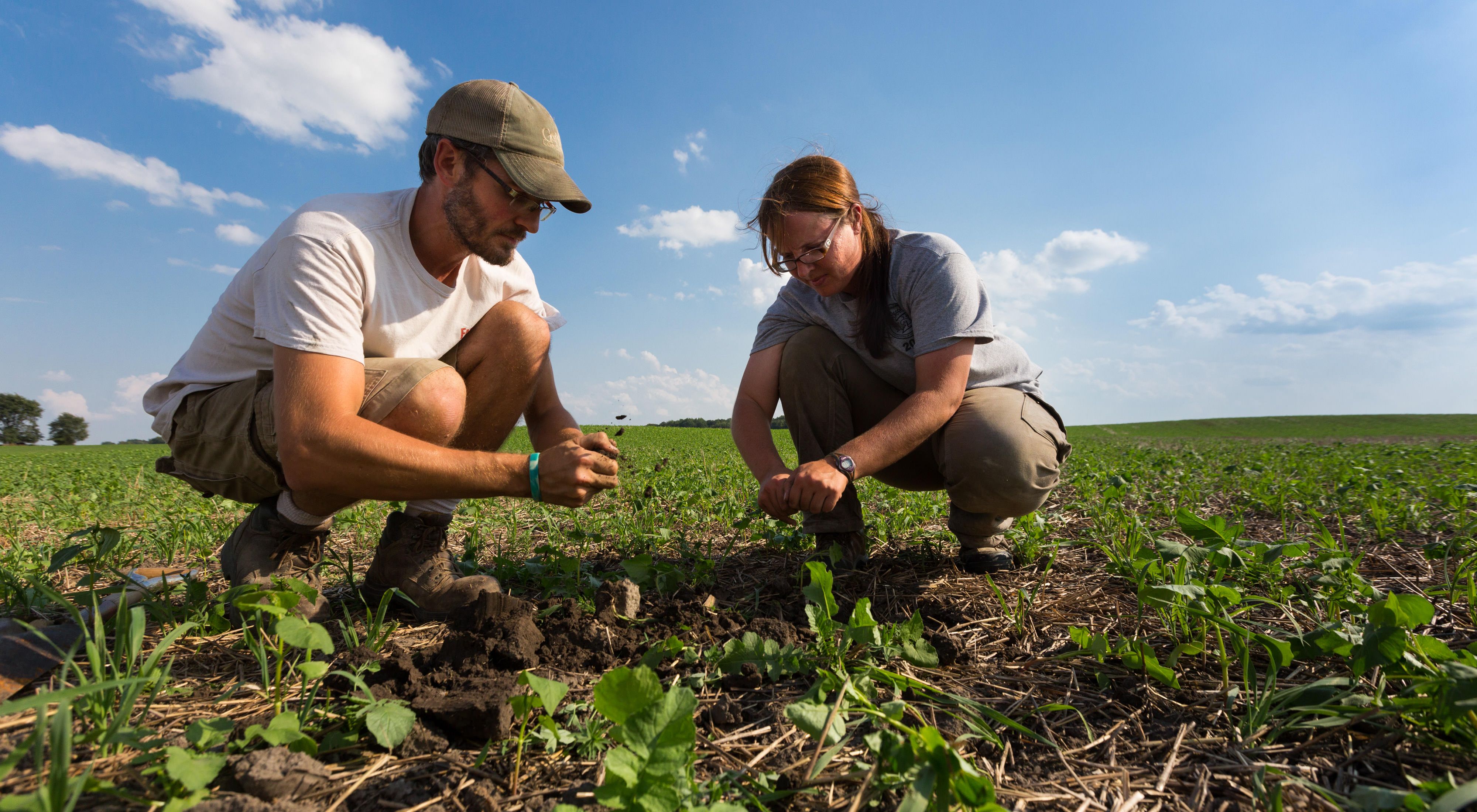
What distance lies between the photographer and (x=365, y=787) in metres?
1.31

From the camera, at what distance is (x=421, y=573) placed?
2.43 m

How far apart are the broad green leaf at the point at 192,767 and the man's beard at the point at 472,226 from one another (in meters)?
1.80

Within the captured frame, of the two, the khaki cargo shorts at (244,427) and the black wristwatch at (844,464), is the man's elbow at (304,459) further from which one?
the black wristwatch at (844,464)

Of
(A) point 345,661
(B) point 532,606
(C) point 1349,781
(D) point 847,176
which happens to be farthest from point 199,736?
(D) point 847,176

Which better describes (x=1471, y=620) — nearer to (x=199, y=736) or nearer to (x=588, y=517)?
(x=199, y=736)

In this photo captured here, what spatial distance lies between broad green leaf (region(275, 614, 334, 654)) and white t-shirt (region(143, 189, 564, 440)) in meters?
0.97

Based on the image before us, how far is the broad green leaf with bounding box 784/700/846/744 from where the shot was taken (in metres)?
1.25

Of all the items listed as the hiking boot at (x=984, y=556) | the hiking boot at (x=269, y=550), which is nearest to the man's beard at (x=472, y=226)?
the hiking boot at (x=269, y=550)

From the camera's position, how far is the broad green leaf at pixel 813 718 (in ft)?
4.12

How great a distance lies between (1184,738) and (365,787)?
1680mm

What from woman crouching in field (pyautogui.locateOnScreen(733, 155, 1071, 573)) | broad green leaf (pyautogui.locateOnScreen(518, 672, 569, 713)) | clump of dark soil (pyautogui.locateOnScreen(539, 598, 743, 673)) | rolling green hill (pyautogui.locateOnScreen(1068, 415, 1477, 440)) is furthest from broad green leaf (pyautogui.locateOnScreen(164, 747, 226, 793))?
rolling green hill (pyautogui.locateOnScreen(1068, 415, 1477, 440))

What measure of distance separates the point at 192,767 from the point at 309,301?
1408 millimetres

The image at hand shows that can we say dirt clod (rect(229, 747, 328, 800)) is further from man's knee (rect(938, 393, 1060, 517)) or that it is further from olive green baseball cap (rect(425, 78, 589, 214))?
man's knee (rect(938, 393, 1060, 517))

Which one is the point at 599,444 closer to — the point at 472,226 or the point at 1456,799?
the point at 472,226
